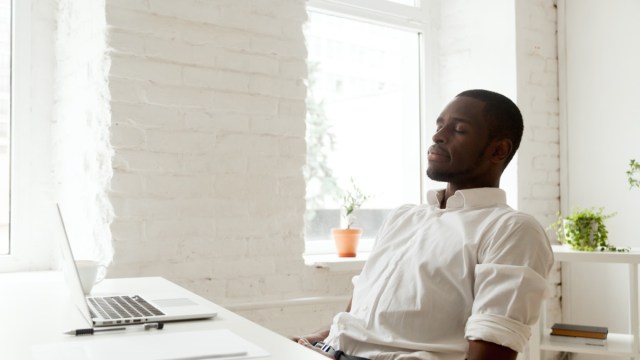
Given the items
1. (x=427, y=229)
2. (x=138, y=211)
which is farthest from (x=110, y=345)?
(x=138, y=211)

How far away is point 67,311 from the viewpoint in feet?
4.38

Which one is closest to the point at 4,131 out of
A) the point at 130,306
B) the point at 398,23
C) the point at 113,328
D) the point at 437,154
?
the point at 130,306

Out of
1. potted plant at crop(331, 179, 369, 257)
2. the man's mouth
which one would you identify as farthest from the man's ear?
potted plant at crop(331, 179, 369, 257)

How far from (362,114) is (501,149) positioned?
1.54 meters

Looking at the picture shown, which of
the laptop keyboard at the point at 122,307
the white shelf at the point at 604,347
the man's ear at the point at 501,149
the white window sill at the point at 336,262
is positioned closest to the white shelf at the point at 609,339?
the white shelf at the point at 604,347

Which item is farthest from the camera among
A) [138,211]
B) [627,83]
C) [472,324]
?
[627,83]

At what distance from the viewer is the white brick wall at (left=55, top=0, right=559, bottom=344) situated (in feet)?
6.94

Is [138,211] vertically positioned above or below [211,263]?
above

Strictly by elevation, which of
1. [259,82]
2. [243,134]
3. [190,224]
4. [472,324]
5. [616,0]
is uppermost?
[616,0]

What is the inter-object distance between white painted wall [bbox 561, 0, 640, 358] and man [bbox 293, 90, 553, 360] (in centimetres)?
164

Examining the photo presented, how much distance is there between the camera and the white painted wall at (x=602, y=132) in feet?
9.80

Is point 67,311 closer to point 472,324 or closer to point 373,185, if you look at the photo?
point 472,324

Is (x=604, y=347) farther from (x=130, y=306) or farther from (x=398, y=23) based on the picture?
(x=130, y=306)

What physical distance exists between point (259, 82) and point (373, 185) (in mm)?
995
